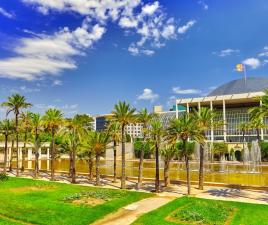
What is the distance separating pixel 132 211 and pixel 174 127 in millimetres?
11820

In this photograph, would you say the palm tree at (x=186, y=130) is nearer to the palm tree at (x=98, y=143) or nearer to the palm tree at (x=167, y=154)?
the palm tree at (x=167, y=154)

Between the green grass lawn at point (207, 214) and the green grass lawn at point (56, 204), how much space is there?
4.35m

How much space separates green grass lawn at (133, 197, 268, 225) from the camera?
24719 mm

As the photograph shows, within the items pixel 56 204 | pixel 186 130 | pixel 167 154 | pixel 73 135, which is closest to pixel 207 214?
pixel 186 130

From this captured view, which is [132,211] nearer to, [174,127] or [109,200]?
[109,200]

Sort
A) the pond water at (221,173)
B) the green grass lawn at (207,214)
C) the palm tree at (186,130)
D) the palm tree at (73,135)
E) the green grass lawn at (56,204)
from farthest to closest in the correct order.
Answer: the pond water at (221,173)
the palm tree at (73,135)
the palm tree at (186,130)
the green grass lawn at (56,204)
the green grass lawn at (207,214)

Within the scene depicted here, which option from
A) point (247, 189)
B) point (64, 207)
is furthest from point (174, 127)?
point (64, 207)

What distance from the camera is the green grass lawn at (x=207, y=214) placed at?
2472 cm

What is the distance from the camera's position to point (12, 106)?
183ft

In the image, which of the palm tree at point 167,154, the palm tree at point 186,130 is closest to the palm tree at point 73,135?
the palm tree at point 167,154

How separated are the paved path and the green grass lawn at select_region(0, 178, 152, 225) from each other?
784mm

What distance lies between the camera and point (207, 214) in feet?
86.4

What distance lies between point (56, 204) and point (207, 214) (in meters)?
13.5

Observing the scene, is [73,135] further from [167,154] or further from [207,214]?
[207,214]
